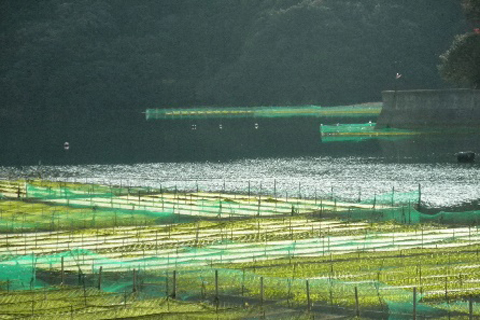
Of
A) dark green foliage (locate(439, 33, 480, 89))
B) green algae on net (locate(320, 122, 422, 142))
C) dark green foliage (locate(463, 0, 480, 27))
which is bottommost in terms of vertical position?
green algae on net (locate(320, 122, 422, 142))

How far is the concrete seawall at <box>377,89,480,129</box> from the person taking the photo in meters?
144

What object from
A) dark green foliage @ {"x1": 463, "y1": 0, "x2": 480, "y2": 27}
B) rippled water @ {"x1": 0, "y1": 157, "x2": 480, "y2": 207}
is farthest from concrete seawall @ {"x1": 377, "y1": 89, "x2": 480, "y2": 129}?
dark green foliage @ {"x1": 463, "y1": 0, "x2": 480, "y2": 27}

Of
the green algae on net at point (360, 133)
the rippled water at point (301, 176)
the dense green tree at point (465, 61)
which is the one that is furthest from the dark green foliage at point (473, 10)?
the green algae on net at point (360, 133)

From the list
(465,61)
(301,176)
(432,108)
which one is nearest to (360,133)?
(432,108)

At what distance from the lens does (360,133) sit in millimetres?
154625

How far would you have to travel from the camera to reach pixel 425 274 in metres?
40.6

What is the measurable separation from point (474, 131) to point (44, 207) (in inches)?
3470

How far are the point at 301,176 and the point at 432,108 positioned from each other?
44.4 metres

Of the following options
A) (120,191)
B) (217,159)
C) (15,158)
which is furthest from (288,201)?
(15,158)

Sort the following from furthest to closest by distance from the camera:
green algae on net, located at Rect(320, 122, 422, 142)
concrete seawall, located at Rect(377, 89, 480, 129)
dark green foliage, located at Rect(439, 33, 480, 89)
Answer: green algae on net, located at Rect(320, 122, 422, 142), concrete seawall, located at Rect(377, 89, 480, 129), dark green foliage, located at Rect(439, 33, 480, 89)

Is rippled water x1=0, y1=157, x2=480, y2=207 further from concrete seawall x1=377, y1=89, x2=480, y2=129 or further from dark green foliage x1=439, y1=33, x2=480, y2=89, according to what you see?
concrete seawall x1=377, y1=89, x2=480, y2=129

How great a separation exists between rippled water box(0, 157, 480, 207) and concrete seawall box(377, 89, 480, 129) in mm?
23766

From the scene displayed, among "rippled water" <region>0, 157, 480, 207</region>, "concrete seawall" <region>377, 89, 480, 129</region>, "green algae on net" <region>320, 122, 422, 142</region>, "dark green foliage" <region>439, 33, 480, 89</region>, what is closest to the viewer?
"rippled water" <region>0, 157, 480, 207</region>

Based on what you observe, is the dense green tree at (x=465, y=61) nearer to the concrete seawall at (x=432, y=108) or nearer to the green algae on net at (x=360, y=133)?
the concrete seawall at (x=432, y=108)
